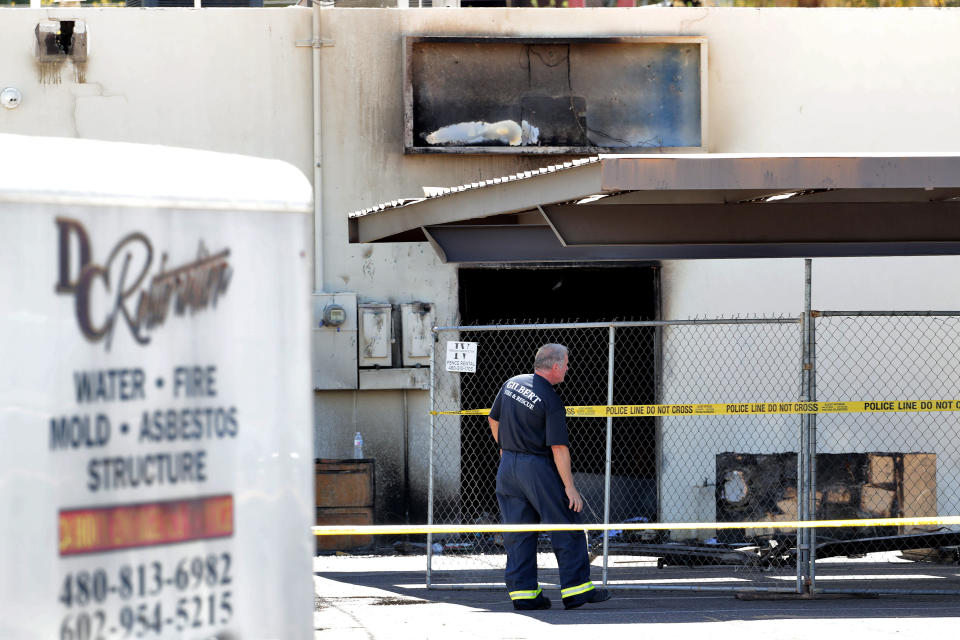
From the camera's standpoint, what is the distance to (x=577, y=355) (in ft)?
45.9

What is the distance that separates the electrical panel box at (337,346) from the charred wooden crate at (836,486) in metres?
3.93

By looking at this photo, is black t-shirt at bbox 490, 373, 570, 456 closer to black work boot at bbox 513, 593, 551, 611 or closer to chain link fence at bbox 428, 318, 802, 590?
black work boot at bbox 513, 593, 551, 611

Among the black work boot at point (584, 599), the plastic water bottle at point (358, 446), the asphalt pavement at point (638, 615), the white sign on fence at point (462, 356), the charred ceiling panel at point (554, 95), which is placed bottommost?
the asphalt pavement at point (638, 615)

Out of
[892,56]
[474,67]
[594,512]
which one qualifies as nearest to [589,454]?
[594,512]

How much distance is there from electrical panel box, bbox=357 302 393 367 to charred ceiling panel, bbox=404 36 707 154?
5.62 feet

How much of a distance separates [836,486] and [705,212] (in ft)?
13.6

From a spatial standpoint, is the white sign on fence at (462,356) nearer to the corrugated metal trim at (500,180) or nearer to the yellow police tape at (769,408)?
the yellow police tape at (769,408)

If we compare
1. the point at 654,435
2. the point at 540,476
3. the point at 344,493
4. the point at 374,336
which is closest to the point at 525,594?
the point at 540,476

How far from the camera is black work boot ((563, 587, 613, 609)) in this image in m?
9.08

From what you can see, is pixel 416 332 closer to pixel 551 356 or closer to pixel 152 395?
pixel 551 356

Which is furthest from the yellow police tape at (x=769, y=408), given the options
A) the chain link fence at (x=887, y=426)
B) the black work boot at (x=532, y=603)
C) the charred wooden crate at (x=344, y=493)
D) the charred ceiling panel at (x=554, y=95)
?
the charred ceiling panel at (x=554, y=95)

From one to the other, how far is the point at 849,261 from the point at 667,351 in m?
2.21

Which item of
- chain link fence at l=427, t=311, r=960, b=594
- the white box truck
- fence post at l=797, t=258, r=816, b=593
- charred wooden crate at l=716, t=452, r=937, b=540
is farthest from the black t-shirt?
charred wooden crate at l=716, t=452, r=937, b=540

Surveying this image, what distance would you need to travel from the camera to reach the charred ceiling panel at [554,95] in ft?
43.5
